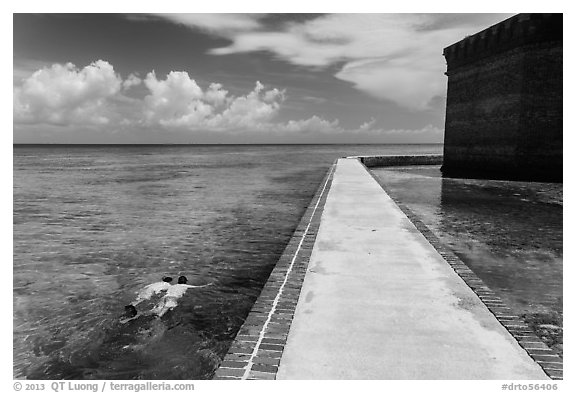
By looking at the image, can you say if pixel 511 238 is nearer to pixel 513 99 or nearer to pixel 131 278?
pixel 131 278

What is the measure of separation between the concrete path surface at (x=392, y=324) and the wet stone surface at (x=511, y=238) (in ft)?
4.82

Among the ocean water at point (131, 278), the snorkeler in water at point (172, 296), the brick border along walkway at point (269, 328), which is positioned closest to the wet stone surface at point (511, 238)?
the brick border along walkway at point (269, 328)

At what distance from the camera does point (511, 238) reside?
10086 mm

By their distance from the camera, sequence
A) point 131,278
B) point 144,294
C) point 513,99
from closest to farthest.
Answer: point 144,294 < point 131,278 < point 513,99

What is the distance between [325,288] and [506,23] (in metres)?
24.9

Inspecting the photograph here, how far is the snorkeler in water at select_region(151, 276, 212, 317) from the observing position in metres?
6.16

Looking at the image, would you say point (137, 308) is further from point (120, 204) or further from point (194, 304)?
point (120, 204)

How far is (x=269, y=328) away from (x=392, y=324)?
49.1 inches

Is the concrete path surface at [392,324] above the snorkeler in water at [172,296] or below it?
above

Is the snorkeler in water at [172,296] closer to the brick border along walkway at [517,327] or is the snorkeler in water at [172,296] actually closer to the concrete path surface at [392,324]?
the concrete path surface at [392,324]

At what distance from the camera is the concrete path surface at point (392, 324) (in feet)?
10.6

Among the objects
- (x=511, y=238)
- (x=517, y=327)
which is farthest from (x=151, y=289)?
(x=511, y=238)

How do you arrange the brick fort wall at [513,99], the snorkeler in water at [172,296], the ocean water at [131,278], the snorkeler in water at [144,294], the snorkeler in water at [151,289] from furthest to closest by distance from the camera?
the brick fort wall at [513,99], the snorkeler in water at [151,289], the snorkeler in water at [172,296], the snorkeler in water at [144,294], the ocean water at [131,278]
